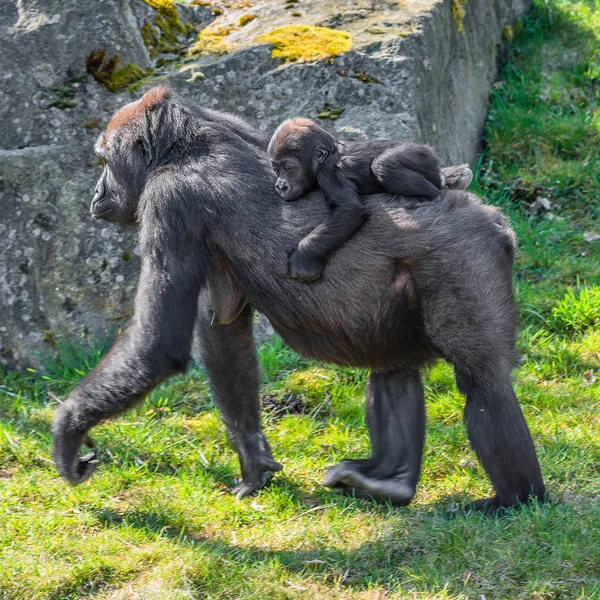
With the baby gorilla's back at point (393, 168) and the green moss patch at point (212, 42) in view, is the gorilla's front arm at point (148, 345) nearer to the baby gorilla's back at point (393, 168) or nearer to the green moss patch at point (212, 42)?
the baby gorilla's back at point (393, 168)

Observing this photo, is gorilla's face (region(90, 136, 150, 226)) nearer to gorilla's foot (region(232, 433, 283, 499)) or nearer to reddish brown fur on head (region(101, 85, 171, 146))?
reddish brown fur on head (region(101, 85, 171, 146))

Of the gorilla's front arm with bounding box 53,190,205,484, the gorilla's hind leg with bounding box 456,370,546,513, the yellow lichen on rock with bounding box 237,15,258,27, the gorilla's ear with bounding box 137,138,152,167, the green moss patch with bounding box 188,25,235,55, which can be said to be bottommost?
the gorilla's hind leg with bounding box 456,370,546,513

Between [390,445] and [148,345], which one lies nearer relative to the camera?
[148,345]

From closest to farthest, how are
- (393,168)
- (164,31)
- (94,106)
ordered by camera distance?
(393,168), (94,106), (164,31)

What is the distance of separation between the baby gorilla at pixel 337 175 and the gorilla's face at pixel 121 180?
70 cm

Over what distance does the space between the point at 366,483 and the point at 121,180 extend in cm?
192

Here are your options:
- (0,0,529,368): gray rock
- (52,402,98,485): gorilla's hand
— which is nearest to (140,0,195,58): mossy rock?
(0,0,529,368): gray rock

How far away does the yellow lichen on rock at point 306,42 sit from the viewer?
6281mm

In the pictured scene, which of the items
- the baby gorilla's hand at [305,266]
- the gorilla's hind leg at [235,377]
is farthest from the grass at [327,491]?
the baby gorilla's hand at [305,266]

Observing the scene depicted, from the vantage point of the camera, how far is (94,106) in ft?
20.6

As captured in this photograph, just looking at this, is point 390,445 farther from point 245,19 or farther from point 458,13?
point 458,13

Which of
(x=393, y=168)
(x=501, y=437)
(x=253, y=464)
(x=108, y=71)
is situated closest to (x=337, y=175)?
(x=393, y=168)

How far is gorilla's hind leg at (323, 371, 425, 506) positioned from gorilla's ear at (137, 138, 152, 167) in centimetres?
155

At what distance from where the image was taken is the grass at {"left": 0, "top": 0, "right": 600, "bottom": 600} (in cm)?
377
